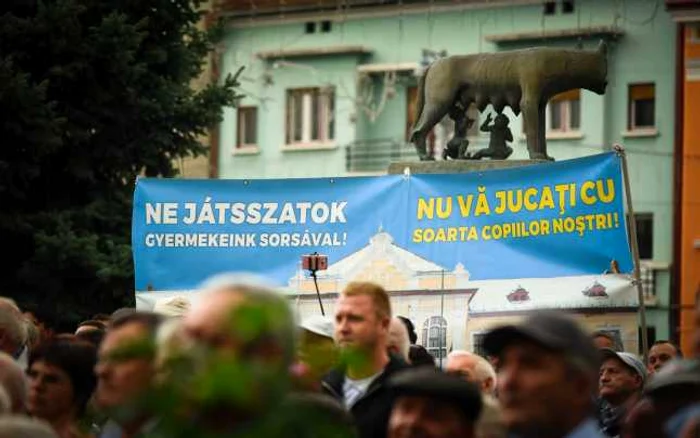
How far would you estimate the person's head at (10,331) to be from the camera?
923 centimetres

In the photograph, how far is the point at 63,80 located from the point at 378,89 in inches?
925

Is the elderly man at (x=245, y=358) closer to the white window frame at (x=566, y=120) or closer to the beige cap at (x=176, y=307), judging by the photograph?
the beige cap at (x=176, y=307)

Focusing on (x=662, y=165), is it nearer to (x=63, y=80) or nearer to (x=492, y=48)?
(x=492, y=48)

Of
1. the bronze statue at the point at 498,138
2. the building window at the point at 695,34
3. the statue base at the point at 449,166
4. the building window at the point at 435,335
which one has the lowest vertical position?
the building window at the point at 435,335

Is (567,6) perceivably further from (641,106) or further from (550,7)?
(641,106)

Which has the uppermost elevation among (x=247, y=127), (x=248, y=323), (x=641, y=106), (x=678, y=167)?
(x=641, y=106)

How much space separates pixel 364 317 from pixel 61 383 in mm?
1124

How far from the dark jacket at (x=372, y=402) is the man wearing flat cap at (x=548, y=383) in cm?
150

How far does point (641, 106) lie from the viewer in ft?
134

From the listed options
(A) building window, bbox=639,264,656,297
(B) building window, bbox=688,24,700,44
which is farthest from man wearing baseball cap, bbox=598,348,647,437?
(B) building window, bbox=688,24,700,44

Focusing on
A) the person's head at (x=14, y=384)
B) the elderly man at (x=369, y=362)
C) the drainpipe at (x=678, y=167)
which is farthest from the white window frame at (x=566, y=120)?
the person's head at (x=14, y=384)

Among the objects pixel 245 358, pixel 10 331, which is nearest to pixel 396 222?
pixel 10 331

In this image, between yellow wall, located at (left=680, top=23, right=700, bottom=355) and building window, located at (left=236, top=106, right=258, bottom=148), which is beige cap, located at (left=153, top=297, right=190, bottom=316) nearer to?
yellow wall, located at (left=680, top=23, right=700, bottom=355)

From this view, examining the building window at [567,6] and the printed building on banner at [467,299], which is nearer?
the printed building on banner at [467,299]
